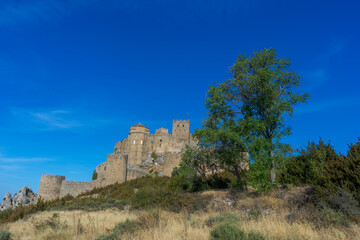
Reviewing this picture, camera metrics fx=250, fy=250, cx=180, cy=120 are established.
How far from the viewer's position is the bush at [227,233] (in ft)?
17.0

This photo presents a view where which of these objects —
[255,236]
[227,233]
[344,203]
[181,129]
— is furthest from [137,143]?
[255,236]

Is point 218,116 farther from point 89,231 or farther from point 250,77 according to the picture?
point 89,231

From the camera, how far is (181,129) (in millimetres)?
70312

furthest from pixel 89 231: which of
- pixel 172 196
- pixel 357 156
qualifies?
pixel 357 156

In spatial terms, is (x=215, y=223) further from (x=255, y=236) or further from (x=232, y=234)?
(x=255, y=236)

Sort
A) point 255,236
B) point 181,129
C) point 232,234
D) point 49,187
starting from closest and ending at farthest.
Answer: point 255,236 < point 232,234 < point 49,187 < point 181,129

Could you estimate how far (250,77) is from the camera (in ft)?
52.0

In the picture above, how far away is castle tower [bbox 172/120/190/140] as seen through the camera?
6956 cm

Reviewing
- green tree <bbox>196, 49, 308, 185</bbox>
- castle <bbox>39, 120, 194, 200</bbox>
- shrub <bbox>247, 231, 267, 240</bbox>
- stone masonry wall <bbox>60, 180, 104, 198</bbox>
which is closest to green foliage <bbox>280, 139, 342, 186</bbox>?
green tree <bbox>196, 49, 308, 185</bbox>

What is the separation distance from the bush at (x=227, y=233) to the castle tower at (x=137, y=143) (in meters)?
50.5

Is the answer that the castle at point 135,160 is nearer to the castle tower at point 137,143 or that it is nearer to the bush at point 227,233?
the castle tower at point 137,143

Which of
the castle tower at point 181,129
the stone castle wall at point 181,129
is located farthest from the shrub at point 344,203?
the stone castle wall at point 181,129

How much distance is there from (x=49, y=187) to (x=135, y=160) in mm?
25852

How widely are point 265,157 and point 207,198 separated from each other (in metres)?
3.83
